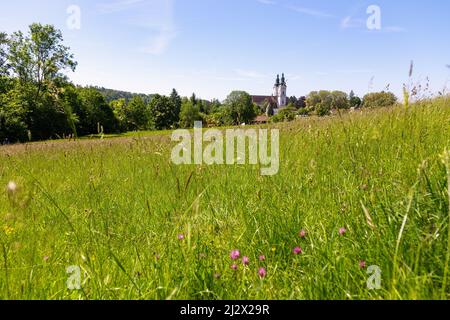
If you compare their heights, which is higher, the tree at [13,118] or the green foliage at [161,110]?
the green foliage at [161,110]

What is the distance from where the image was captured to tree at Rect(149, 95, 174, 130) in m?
76.6

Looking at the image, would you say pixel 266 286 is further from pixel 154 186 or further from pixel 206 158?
pixel 206 158

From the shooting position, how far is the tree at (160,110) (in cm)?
7656

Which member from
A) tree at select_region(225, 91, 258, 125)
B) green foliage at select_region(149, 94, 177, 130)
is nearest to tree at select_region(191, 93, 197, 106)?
green foliage at select_region(149, 94, 177, 130)

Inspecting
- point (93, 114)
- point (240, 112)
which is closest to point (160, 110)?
point (93, 114)

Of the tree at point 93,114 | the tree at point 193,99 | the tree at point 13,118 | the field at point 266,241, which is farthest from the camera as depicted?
the tree at point 193,99

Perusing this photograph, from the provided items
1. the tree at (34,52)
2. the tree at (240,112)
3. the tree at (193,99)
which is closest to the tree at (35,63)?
the tree at (34,52)

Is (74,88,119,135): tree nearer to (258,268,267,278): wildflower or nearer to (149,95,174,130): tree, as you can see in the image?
(149,95,174,130): tree

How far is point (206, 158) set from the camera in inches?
176

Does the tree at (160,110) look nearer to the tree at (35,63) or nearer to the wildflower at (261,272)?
the tree at (35,63)

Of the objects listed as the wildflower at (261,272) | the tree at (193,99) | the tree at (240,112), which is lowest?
the wildflower at (261,272)

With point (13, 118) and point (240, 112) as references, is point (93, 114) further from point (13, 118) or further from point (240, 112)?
point (240, 112)

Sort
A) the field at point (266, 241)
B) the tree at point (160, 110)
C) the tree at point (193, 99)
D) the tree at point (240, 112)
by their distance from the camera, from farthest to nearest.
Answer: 1. the tree at point (193, 99)
2. the tree at point (160, 110)
3. the tree at point (240, 112)
4. the field at point (266, 241)
